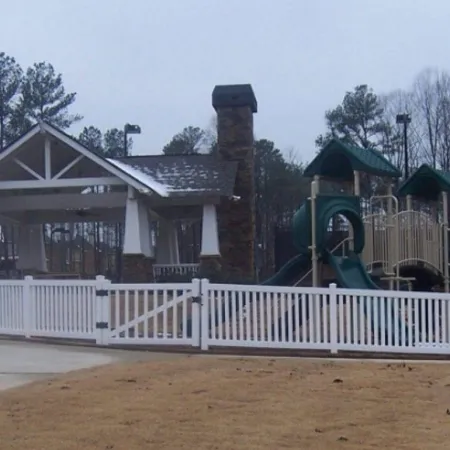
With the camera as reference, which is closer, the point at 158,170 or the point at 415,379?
the point at 415,379

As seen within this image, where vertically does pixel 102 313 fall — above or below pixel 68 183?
below

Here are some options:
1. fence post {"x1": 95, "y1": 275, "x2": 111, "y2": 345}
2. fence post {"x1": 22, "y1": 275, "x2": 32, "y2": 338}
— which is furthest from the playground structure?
fence post {"x1": 22, "y1": 275, "x2": 32, "y2": 338}

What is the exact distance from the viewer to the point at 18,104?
44.1 meters

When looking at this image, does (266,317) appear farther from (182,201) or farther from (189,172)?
(189,172)

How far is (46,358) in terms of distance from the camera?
10.9 metres

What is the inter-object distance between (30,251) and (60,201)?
155 inches

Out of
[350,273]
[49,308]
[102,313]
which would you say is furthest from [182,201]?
[102,313]

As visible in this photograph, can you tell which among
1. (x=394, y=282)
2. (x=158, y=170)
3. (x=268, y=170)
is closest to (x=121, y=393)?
(x=394, y=282)

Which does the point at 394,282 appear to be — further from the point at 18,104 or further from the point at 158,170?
the point at 18,104

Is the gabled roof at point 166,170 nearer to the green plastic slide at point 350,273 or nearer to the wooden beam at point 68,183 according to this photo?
the wooden beam at point 68,183

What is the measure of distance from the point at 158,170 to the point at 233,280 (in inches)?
164

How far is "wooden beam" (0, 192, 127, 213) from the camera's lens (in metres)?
23.0

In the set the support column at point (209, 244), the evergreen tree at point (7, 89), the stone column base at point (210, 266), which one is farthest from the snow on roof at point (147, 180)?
the evergreen tree at point (7, 89)

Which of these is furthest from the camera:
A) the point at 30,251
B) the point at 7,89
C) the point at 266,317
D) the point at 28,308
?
the point at 7,89
